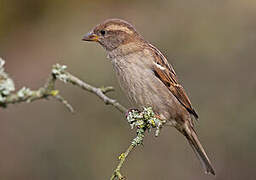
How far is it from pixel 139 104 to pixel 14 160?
2045 millimetres

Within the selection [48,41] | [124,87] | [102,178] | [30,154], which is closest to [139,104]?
[124,87]

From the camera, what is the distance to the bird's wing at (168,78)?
150 inches

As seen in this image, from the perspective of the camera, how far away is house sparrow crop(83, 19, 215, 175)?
11.9 ft

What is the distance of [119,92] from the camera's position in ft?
16.7

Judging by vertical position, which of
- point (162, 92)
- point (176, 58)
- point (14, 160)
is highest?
point (176, 58)

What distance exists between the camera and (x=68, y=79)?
2934 mm

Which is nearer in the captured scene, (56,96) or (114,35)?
(56,96)

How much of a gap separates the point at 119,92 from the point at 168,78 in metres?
1.30

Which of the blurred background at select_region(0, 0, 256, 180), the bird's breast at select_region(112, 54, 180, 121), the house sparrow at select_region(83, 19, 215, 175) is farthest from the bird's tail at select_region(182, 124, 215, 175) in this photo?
the blurred background at select_region(0, 0, 256, 180)

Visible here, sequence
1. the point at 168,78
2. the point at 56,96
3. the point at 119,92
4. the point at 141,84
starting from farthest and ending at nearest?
1. the point at 119,92
2. the point at 168,78
3. the point at 141,84
4. the point at 56,96

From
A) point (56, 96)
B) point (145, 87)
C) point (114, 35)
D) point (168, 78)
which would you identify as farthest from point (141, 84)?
point (56, 96)

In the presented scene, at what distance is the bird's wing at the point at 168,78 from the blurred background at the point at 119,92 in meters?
1.10

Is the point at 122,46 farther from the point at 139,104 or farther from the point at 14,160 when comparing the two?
the point at 14,160

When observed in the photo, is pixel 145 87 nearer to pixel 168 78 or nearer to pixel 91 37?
pixel 168 78
